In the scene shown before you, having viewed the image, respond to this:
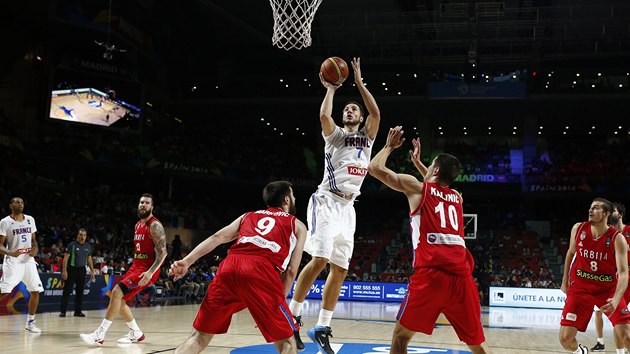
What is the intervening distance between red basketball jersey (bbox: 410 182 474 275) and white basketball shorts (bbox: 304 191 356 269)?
1.62 meters

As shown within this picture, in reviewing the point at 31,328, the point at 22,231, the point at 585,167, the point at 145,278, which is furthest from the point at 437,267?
the point at 585,167

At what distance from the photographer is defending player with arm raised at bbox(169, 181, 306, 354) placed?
16.0 feet

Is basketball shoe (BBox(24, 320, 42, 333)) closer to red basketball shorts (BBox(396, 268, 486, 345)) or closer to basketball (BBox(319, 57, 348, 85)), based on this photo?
basketball (BBox(319, 57, 348, 85))

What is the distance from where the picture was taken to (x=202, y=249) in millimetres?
5004

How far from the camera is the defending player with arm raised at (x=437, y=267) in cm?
496

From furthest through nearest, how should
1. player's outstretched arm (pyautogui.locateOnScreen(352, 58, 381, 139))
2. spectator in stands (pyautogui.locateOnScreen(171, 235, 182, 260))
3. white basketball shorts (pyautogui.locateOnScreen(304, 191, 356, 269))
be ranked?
spectator in stands (pyautogui.locateOnScreen(171, 235, 182, 260)) → white basketball shorts (pyautogui.locateOnScreen(304, 191, 356, 269)) → player's outstretched arm (pyautogui.locateOnScreen(352, 58, 381, 139))

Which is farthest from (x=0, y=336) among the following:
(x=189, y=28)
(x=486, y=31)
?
(x=189, y=28)

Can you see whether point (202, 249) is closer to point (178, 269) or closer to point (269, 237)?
point (178, 269)

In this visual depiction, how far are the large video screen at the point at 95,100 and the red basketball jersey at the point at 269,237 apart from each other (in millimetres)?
21422

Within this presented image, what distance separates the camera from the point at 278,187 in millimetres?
5391

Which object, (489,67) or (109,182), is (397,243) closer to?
(489,67)

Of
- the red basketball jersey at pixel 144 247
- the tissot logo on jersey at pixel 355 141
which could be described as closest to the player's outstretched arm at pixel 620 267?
the tissot logo on jersey at pixel 355 141

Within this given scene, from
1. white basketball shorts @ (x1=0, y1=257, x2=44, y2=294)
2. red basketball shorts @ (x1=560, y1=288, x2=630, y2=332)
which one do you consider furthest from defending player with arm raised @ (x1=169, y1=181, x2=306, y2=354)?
white basketball shorts @ (x1=0, y1=257, x2=44, y2=294)

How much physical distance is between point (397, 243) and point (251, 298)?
30.2m
